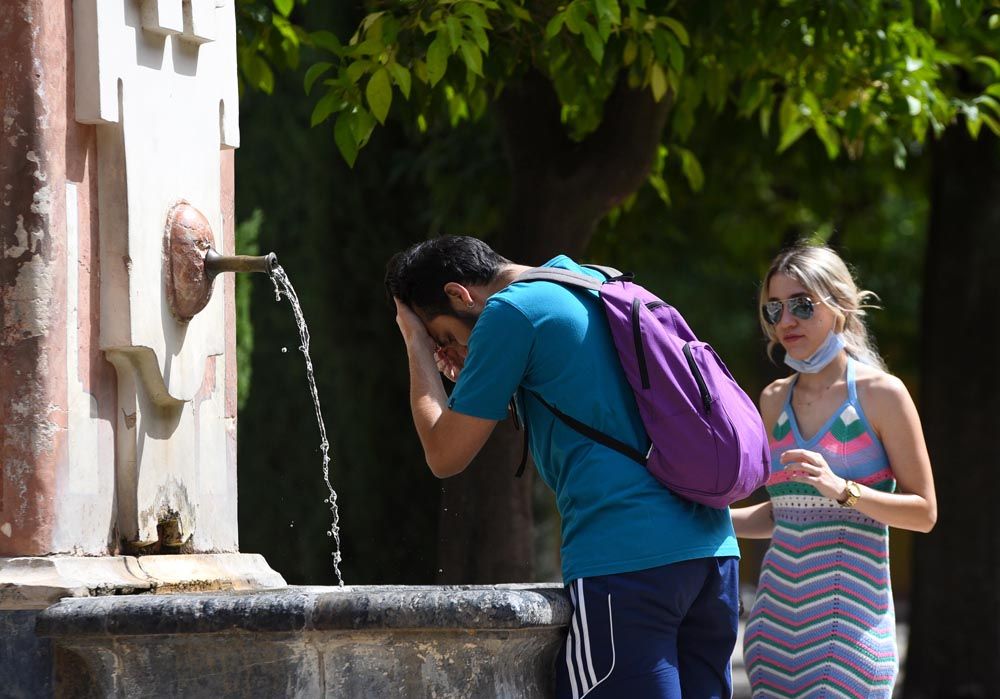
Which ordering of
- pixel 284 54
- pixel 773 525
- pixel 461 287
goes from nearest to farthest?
pixel 461 287 < pixel 773 525 < pixel 284 54

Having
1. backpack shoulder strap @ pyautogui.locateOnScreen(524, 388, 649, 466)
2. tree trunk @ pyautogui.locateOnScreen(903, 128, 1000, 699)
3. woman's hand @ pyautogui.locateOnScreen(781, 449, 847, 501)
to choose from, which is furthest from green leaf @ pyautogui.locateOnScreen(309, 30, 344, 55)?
tree trunk @ pyautogui.locateOnScreen(903, 128, 1000, 699)

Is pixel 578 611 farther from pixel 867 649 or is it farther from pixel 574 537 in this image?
pixel 867 649

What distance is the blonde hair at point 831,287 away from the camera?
4.21 m

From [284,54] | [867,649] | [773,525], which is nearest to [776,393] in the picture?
[773,525]

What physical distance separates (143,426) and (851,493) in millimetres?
1694

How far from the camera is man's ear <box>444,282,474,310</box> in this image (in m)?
3.40

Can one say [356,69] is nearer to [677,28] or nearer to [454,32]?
[454,32]

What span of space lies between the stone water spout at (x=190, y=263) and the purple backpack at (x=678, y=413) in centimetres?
86

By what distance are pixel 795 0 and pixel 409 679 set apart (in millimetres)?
3703

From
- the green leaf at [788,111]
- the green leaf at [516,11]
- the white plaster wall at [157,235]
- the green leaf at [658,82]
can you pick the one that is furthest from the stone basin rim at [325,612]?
the green leaf at [788,111]

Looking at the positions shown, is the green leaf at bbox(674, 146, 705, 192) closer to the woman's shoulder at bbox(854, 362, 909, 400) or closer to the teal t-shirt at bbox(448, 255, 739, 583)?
the woman's shoulder at bbox(854, 362, 909, 400)

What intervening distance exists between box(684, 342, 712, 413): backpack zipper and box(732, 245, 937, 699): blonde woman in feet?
2.50

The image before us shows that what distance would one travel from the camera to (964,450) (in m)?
9.88

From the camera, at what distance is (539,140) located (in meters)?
7.06
